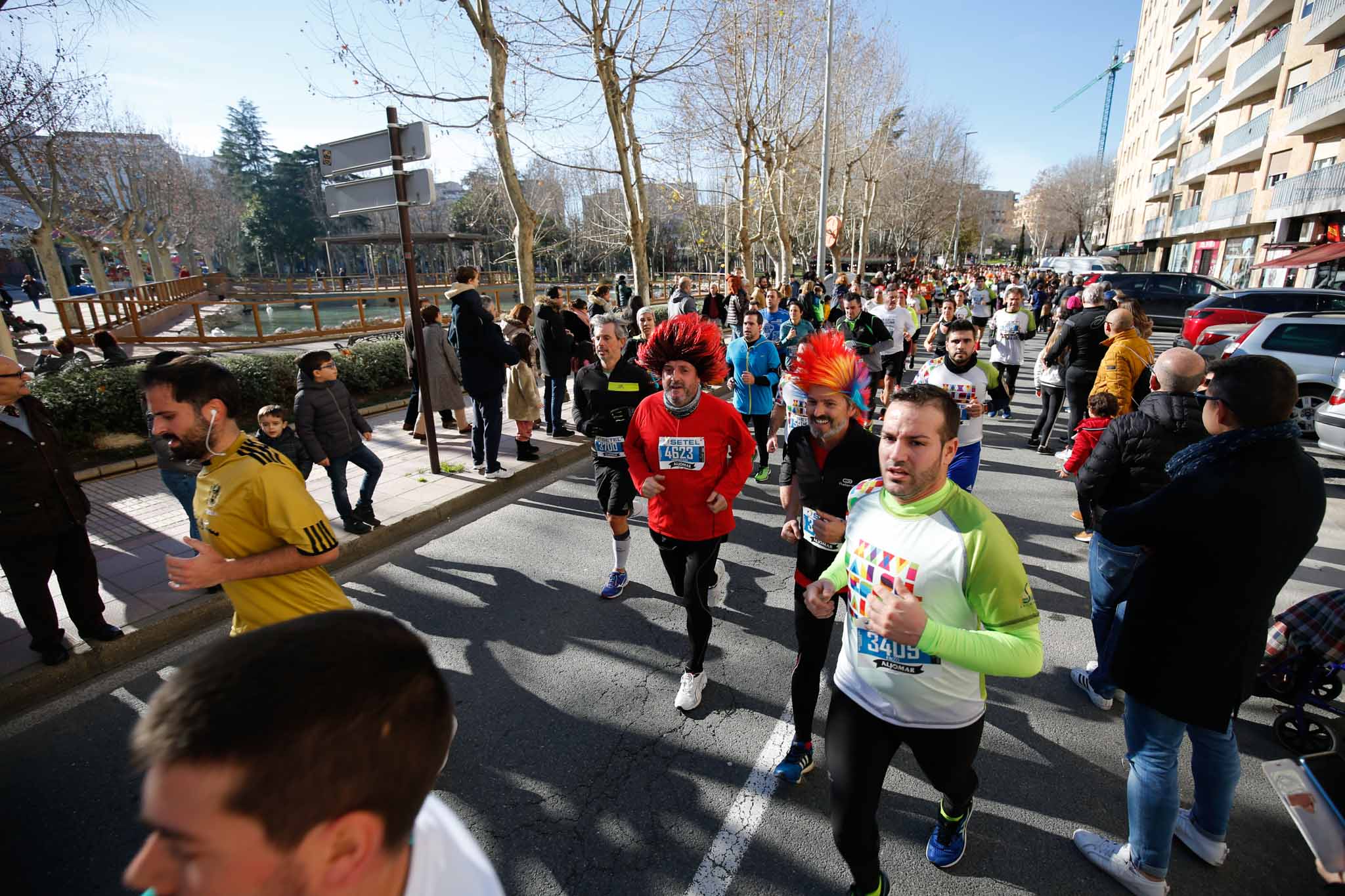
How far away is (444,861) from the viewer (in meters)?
1.01

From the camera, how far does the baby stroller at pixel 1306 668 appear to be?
123 inches

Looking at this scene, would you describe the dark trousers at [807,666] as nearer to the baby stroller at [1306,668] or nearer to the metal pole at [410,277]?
the baby stroller at [1306,668]

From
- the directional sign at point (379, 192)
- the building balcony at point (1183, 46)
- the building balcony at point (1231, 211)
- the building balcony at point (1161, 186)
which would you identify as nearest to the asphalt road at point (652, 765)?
the directional sign at point (379, 192)

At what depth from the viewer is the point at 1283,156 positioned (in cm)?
2623

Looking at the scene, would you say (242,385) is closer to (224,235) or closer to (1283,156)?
(1283,156)

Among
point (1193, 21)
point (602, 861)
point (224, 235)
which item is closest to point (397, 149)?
point (602, 861)

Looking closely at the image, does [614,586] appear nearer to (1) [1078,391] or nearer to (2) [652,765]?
(2) [652,765]

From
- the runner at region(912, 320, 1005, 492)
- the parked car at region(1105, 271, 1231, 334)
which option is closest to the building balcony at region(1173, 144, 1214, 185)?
the parked car at region(1105, 271, 1231, 334)

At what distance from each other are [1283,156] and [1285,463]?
36345 mm

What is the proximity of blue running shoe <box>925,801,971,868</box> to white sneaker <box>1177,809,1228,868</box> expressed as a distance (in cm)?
84

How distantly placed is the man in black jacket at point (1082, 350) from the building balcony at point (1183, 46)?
48.3 m

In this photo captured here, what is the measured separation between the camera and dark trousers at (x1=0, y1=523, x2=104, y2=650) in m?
3.66

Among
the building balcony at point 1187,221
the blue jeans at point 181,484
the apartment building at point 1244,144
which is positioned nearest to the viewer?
the blue jeans at point 181,484

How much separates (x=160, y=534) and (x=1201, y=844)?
7844 millimetres
